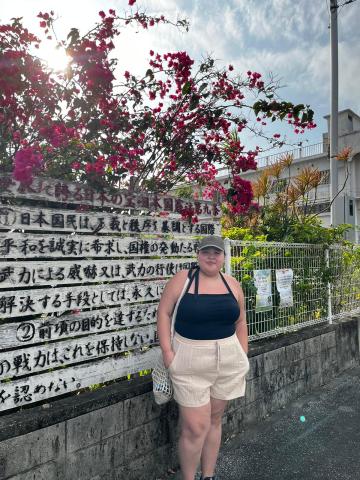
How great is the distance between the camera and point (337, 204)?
7.20 m

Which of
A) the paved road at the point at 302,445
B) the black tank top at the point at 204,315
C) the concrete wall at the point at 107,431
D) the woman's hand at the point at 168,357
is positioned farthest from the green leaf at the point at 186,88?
the paved road at the point at 302,445

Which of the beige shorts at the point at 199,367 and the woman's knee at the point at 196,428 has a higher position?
the beige shorts at the point at 199,367

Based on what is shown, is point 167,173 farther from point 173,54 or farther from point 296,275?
point 296,275

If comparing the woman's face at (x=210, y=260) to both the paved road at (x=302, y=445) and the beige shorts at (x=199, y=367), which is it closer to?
the beige shorts at (x=199, y=367)

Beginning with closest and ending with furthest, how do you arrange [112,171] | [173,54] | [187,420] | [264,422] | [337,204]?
1. [187,420]
2. [112,171]
3. [173,54]
4. [264,422]
5. [337,204]

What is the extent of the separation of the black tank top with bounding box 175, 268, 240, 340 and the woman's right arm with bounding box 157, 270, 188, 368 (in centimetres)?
7

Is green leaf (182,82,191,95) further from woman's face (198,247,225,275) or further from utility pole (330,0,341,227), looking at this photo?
utility pole (330,0,341,227)

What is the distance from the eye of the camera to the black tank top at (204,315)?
2.62 metres

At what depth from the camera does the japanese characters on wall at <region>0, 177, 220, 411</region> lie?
8.29ft

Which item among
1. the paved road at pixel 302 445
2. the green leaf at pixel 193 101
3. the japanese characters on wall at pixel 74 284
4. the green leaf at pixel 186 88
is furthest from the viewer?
the green leaf at pixel 193 101

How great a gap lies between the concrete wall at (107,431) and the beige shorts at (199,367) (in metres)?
0.52

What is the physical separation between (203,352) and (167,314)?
14.3 inches

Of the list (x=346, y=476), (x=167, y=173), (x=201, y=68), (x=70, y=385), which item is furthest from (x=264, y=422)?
(x=201, y=68)

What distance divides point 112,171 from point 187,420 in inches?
75.3
